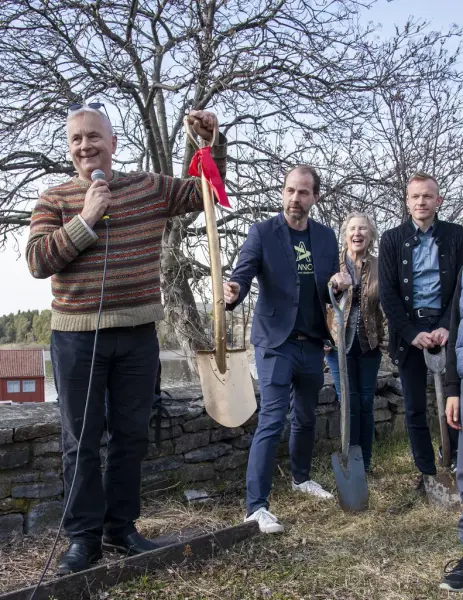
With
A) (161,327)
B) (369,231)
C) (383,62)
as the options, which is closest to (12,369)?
(161,327)

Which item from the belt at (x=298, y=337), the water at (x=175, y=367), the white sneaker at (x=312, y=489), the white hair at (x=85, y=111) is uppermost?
the white hair at (x=85, y=111)

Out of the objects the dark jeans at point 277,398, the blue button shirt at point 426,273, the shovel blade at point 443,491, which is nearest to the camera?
the dark jeans at point 277,398

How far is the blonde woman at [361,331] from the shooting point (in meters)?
4.12

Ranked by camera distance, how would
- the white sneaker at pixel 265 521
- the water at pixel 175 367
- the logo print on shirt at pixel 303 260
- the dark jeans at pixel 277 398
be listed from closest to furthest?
1. the white sneaker at pixel 265 521
2. the dark jeans at pixel 277 398
3. the logo print on shirt at pixel 303 260
4. the water at pixel 175 367

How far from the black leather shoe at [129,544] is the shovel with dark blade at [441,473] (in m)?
1.76

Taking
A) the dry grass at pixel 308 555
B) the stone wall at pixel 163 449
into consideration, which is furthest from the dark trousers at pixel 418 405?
the stone wall at pixel 163 449

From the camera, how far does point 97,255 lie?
2627 mm

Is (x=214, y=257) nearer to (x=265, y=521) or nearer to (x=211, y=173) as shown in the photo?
(x=211, y=173)

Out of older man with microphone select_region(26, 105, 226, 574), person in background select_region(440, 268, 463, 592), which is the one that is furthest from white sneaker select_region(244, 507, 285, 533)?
person in background select_region(440, 268, 463, 592)

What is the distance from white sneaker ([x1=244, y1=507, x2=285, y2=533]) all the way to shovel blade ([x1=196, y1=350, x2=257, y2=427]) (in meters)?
0.46

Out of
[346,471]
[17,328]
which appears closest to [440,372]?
[346,471]

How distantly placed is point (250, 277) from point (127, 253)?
894 millimetres

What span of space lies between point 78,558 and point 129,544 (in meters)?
0.29

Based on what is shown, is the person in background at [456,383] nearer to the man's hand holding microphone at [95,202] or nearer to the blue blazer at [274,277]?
the blue blazer at [274,277]
